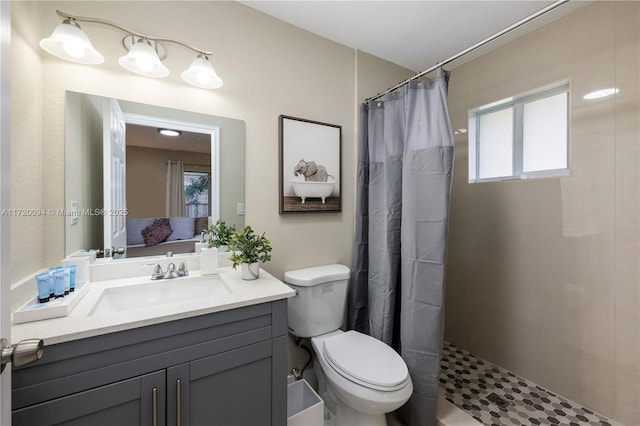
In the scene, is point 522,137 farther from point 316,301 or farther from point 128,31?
point 128,31

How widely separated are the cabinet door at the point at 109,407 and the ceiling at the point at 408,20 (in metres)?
2.00

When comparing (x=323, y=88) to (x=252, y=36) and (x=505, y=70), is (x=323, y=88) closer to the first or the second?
(x=252, y=36)

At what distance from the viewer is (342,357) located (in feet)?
4.58

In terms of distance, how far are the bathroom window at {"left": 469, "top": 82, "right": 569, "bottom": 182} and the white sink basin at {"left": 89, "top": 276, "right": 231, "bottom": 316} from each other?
2180 mm

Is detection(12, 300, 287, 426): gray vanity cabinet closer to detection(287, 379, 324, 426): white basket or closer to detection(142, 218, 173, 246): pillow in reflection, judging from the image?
detection(287, 379, 324, 426): white basket

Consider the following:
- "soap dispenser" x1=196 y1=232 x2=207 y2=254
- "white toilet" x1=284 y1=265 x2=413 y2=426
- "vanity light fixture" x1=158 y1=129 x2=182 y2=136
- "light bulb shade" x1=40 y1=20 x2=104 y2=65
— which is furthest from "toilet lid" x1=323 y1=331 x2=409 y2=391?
"light bulb shade" x1=40 y1=20 x2=104 y2=65

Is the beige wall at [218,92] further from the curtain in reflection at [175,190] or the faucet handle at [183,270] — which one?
the faucet handle at [183,270]

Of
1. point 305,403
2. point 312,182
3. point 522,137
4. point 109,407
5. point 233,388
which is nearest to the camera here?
point 109,407

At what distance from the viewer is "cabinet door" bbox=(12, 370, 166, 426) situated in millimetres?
774

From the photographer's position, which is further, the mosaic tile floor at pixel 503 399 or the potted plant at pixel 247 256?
the mosaic tile floor at pixel 503 399

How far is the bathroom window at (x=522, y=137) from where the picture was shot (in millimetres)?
1785

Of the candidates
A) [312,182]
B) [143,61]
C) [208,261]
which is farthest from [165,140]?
[312,182]

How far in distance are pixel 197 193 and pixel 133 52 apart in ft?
2.34

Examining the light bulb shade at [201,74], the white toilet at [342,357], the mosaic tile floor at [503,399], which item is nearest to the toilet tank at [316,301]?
the white toilet at [342,357]
